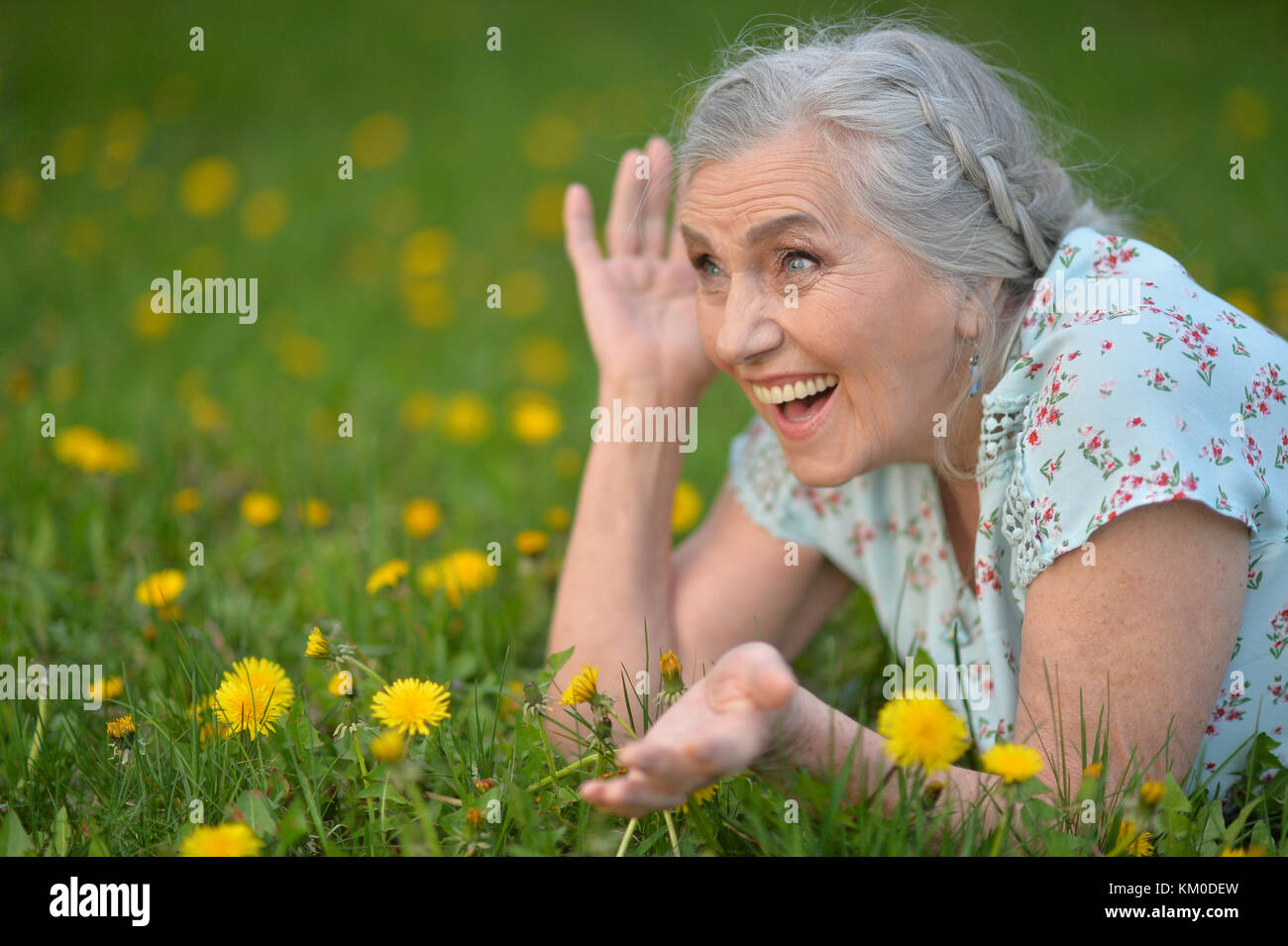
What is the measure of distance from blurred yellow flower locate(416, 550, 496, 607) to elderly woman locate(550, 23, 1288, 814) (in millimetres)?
246

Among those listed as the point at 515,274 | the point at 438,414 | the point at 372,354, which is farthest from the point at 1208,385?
the point at 515,274

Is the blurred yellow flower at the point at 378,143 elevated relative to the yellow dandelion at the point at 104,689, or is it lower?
elevated

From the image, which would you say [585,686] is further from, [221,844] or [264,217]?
[264,217]

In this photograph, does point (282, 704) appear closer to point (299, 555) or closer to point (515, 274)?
point (299, 555)

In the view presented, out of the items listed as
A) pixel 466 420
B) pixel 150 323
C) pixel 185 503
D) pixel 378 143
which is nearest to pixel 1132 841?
pixel 185 503

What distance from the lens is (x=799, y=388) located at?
6.25 feet

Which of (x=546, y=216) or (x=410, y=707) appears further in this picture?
(x=546, y=216)

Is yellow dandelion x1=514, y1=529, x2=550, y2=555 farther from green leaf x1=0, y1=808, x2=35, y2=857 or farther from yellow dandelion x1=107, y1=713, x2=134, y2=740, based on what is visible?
green leaf x1=0, y1=808, x2=35, y2=857

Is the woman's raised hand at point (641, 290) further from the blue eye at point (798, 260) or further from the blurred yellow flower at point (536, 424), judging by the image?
the blurred yellow flower at point (536, 424)

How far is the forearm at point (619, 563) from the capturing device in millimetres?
2221

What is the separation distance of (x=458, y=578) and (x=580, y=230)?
2.71 feet

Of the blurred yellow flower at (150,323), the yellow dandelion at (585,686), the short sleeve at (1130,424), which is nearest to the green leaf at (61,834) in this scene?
the yellow dandelion at (585,686)

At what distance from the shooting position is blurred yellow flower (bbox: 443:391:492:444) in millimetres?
3447

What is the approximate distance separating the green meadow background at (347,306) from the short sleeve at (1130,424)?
494mm
